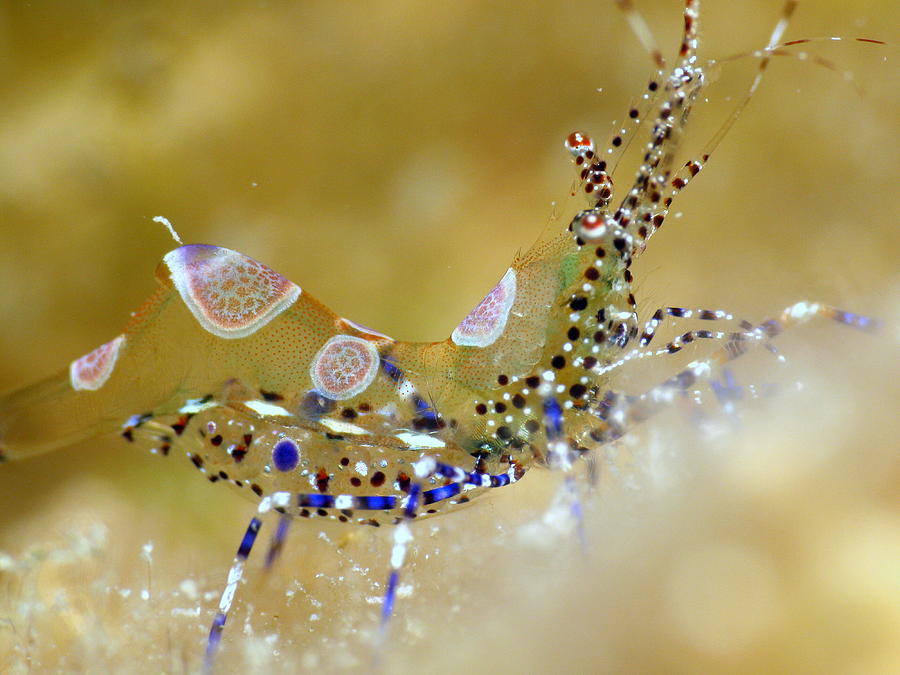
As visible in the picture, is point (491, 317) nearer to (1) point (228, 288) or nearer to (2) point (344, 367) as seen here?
(2) point (344, 367)

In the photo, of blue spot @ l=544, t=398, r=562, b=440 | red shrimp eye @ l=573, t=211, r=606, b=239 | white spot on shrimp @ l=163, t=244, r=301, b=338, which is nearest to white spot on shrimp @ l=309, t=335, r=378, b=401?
white spot on shrimp @ l=163, t=244, r=301, b=338

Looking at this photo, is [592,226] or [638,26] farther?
[638,26]

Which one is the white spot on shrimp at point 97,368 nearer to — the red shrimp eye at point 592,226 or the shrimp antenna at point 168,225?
the shrimp antenna at point 168,225

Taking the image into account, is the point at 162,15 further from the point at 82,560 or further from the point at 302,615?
the point at 302,615

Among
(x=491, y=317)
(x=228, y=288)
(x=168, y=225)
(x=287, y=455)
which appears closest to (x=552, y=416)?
(x=491, y=317)

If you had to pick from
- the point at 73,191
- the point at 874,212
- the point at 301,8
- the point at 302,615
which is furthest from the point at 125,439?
the point at 874,212

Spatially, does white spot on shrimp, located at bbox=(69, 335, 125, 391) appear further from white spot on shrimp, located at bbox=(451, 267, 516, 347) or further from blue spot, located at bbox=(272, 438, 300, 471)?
white spot on shrimp, located at bbox=(451, 267, 516, 347)
